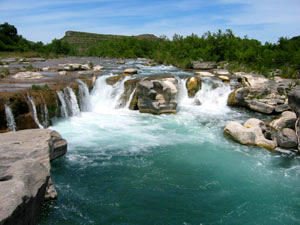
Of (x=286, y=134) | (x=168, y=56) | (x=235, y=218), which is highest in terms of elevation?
(x=168, y=56)

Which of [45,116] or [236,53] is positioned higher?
[236,53]

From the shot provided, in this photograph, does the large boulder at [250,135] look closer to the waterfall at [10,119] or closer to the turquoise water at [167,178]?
the turquoise water at [167,178]

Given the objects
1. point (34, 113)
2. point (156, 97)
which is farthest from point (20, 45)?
point (34, 113)

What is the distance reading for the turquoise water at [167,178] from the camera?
6496 mm

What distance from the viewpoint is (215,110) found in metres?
17.1

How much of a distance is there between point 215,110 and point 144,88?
4812 mm

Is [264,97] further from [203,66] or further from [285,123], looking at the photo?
[203,66]

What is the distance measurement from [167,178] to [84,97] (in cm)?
1009

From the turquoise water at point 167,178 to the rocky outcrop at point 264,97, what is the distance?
4.06 m

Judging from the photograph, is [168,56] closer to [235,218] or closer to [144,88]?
[144,88]

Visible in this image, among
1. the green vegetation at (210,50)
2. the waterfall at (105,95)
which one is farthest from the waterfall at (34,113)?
the green vegetation at (210,50)

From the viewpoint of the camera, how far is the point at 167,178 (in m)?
8.22

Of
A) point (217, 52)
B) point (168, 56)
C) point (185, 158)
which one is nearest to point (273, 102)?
point (185, 158)

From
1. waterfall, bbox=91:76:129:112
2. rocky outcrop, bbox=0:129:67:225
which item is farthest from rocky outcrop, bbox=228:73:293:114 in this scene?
rocky outcrop, bbox=0:129:67:225
